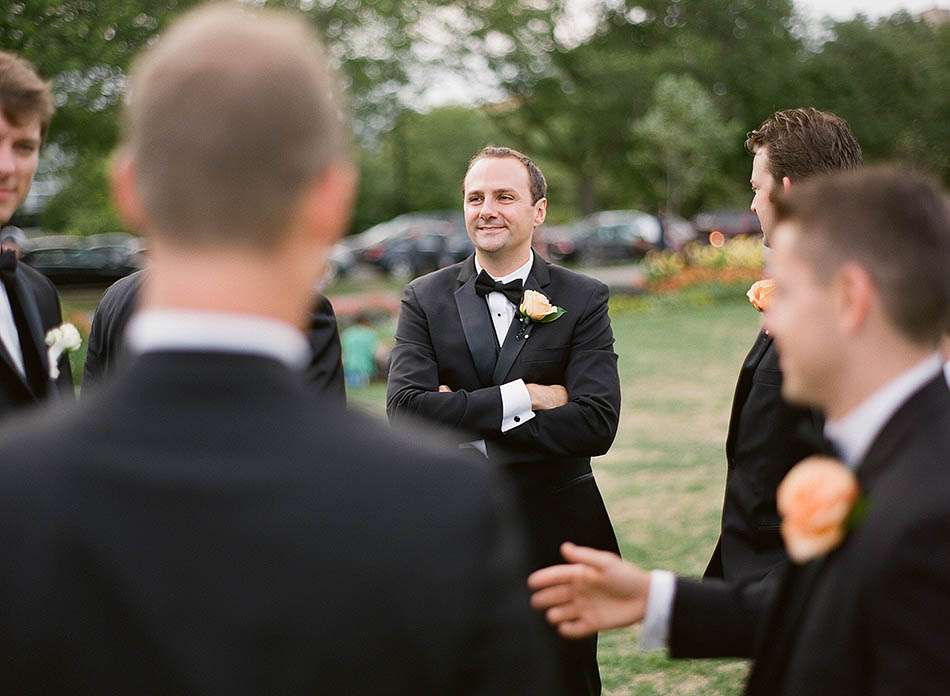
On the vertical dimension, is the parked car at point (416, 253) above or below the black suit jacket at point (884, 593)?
above

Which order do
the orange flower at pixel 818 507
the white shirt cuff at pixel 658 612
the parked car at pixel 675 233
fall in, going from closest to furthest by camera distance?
the orange flower at pixel 818 507 < the white shirt cuff at pixel 658 612 < the parked car at pixel 675 233

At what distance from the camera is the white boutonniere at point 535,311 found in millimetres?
4395

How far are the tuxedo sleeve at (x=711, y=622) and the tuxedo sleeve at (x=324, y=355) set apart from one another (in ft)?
A: 5.27

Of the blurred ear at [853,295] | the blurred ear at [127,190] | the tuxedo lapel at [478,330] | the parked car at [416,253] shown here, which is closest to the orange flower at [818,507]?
the blurred ear at [853,295]

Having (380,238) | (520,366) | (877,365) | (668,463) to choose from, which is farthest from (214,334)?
(380,238)

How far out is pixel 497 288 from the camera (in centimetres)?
457

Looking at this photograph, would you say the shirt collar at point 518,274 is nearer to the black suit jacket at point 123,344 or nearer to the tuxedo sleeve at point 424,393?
the tuxedo sleeve at point 424,393

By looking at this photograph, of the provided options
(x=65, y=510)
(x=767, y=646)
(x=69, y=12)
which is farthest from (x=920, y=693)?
(x=69, y=12)

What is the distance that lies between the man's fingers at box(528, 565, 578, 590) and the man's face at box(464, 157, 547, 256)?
2.40 metres

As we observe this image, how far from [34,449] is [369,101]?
91.6 ft

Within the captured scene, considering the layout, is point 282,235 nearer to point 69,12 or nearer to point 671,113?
point 69,12

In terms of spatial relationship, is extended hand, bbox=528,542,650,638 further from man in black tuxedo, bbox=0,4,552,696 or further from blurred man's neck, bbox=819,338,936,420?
man in black tuxedo, bbox=0,4,552,696

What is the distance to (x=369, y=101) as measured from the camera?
28266 millimetres

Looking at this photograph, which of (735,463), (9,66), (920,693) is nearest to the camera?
(920,693)
